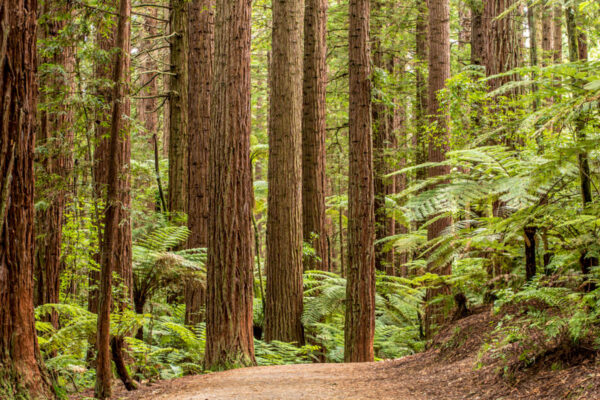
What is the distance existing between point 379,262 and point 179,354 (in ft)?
33.5

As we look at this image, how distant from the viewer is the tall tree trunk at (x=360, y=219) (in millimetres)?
8820

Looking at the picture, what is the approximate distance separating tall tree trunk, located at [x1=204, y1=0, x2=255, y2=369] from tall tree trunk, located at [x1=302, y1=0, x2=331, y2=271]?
4.10m

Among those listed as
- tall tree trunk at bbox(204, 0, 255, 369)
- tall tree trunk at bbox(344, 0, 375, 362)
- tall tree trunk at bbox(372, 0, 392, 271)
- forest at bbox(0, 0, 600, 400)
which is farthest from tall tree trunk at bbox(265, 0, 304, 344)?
tall tree trunk at bbox(372, 0, 392, 271)

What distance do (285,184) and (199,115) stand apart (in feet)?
11.5

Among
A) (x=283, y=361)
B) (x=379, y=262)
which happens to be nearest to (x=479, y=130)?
(x=283, y=361)

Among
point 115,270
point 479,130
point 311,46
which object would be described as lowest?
point 115,270

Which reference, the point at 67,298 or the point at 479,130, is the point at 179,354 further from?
the point at 479,130

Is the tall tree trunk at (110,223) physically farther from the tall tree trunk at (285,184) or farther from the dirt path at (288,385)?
the tall tree trunk at (285,184)

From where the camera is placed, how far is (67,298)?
8.73m

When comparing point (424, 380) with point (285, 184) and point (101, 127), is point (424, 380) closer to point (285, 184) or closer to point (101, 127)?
point (101, 127)

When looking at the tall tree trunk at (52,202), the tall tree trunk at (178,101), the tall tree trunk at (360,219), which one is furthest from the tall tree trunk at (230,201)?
the tall tree trunk at (178,101)

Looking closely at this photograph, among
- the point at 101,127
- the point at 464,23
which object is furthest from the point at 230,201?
the point at 464,23

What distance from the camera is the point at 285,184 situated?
10117 millimetres

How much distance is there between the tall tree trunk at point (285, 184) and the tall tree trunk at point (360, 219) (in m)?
1.41
